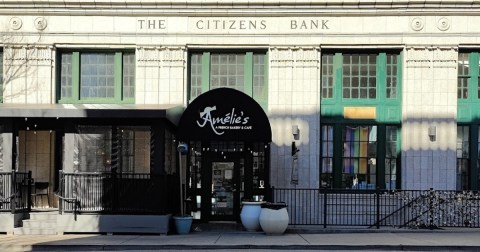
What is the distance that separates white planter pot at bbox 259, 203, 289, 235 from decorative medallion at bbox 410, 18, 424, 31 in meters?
7.72

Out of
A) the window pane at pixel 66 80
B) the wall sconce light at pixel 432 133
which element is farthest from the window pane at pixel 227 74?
the wall sconce light at pixel 432 133

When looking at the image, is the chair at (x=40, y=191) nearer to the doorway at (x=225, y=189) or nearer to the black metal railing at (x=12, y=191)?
the black metal railing at (x=12, y=191)

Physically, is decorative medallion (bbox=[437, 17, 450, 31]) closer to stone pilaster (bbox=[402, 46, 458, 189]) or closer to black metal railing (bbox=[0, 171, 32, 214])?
stone pilaster (bbox=[402, 46, 458, 189])

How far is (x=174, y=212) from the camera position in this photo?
19.9m

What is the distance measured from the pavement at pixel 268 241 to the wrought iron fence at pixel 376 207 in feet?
3.30

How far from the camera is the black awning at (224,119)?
18.9 metres

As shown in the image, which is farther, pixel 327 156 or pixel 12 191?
pixel 327 156

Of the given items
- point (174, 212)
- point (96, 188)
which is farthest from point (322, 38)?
point (96, 188)

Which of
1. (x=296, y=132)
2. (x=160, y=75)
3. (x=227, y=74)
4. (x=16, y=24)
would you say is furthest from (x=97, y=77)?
(x=296, y=132)

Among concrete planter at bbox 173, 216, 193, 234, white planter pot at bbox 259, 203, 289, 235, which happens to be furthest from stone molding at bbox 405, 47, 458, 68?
concrete planter at bbox 173, 216, 193, 234

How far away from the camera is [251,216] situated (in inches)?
736

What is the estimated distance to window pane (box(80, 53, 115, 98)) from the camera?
69.7 feet

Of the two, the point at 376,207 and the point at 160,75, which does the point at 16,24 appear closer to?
the point at 160,75

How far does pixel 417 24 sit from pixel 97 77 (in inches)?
427
